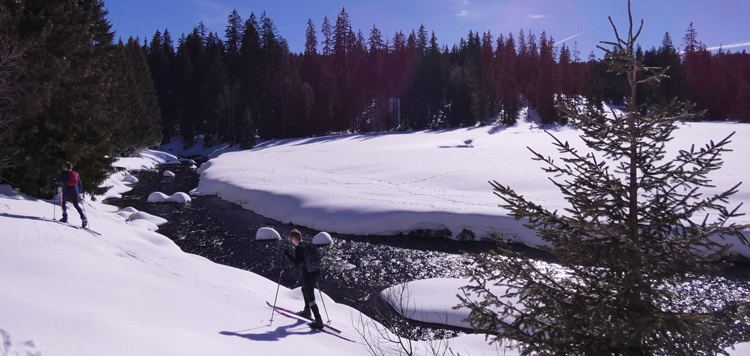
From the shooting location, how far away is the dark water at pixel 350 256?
11422mm

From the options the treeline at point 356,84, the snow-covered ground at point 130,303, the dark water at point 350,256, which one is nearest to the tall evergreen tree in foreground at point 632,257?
the snow-covered ground at point 130,303

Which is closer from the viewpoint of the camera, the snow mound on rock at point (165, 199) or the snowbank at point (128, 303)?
the snowbank at point (128, 303)

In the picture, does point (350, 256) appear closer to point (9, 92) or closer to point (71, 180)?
point (71, 180)

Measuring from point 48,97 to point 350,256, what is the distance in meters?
11.8

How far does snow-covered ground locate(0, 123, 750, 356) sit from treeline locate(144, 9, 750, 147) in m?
37.2

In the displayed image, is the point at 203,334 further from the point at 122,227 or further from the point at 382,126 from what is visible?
the point at 382,126

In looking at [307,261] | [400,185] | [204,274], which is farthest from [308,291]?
[400,185]

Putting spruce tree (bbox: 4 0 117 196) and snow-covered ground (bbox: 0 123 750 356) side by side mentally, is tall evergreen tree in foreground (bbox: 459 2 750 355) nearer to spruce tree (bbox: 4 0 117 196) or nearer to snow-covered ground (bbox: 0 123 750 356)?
snow-covered ground (bbox: 0 123 750 356)

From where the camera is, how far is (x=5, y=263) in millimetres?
6898

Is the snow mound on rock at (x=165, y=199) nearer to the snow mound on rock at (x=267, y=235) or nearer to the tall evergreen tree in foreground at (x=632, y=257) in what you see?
the snow mound on rock at (x=267, y=235)

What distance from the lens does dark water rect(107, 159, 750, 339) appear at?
37.5ft

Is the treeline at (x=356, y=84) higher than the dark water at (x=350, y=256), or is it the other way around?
the treeline at (x=356, y=84)

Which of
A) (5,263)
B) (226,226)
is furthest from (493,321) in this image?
(226,226)

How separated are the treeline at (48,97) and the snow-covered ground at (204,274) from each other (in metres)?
1.39
